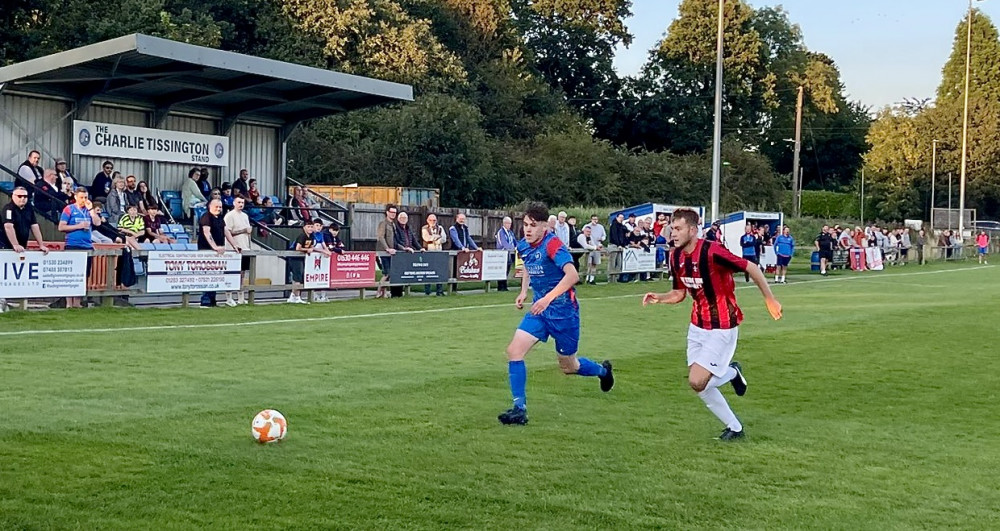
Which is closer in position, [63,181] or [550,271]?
[550,271]

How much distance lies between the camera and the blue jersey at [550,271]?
388 inches

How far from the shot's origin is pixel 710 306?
8.88m

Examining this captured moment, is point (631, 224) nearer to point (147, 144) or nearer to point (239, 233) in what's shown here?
point (147, 144)

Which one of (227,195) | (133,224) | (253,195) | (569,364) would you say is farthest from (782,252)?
(569,364)

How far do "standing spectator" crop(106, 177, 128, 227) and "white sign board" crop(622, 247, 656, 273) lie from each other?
14.0m

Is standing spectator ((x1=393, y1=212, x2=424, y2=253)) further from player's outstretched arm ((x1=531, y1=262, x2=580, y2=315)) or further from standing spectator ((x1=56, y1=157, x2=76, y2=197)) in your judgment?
player's outstretched arm ((x1=531, y1=262, x2=580, y2=315))

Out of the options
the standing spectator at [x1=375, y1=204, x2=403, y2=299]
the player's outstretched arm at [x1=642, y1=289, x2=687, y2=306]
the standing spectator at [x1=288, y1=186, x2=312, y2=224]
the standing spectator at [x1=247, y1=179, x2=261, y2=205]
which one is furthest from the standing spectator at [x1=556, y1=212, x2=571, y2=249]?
the player's outstretched arm at [x1=642, y1=289, x2=687, y2=306]

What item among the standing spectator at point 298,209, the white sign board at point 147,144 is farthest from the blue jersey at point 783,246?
the white sign board at point 147,144

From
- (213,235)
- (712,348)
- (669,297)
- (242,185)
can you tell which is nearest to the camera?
(712,348)

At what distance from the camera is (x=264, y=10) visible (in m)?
53.9

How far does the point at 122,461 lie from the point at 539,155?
174 feet

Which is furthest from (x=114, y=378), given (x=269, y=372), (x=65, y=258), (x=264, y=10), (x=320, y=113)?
(x=264, y=10)

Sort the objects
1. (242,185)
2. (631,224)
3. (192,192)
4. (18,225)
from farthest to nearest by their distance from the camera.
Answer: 1. (631,224)
2. (242,185)
3. (192,192)
4. (18,225)

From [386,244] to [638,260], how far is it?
1032cm
